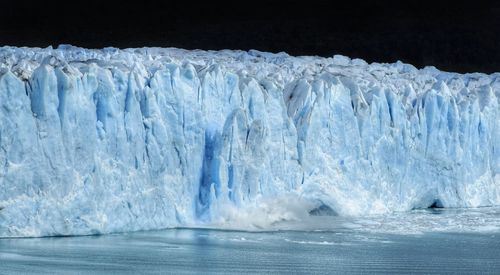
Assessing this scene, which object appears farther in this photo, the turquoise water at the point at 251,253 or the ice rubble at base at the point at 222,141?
the ice rubble at base at the point at 222,141

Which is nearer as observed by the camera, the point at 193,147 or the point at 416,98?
the point at 193,147

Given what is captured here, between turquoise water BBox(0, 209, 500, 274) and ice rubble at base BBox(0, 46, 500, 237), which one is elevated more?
ice rubble at base BBox(0, 46, 500, 237)

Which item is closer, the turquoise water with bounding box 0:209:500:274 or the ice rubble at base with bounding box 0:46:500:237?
the turquoise water with bounding box 0:209:500:274

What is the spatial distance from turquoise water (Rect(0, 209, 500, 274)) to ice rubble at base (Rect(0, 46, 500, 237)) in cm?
45

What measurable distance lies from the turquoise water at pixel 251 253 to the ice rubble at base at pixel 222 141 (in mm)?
454

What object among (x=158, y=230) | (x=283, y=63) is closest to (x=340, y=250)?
(x=158, y=230)

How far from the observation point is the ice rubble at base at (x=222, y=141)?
1191 cm

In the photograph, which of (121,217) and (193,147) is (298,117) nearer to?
(193,147)

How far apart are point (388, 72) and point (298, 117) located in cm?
424

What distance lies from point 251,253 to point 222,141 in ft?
7.84

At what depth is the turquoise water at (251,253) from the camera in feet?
34.5

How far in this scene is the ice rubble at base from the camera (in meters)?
11.9

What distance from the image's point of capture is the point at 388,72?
62.8 feet

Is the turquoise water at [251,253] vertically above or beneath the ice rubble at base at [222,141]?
beneath
